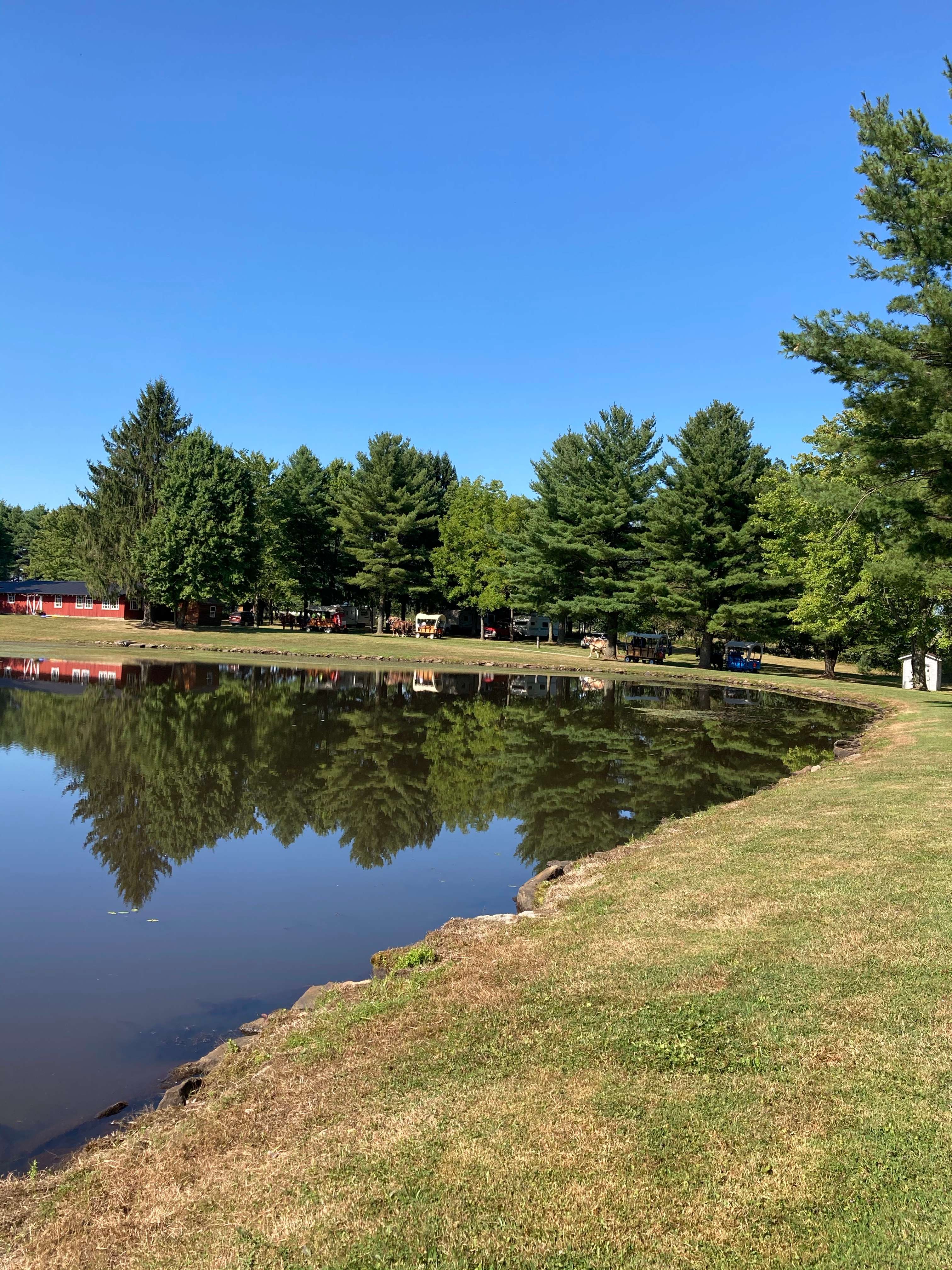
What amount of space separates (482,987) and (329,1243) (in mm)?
2704

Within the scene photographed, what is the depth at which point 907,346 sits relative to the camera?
2056cm

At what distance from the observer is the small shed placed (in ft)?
136

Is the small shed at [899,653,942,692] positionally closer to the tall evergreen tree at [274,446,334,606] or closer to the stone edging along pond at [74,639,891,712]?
the stone edging along pond at [74,639,891,712]

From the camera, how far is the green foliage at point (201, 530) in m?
61.5

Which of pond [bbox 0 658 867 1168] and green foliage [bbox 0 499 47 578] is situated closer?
pond [bbox 0 658 867 1168]

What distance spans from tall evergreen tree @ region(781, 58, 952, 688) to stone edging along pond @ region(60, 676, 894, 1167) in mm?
12344

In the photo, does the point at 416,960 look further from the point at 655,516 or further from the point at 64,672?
the point at 655,516

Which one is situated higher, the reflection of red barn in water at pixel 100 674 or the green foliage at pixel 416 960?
the reflection of red barn in water at pixel 100 674

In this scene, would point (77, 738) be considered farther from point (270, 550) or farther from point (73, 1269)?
point (270, 550)

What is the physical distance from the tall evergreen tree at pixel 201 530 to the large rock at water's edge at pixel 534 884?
56.0 metres

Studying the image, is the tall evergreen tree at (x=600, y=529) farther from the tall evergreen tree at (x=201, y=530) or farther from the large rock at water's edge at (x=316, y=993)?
the large rock at water's edge at (x=316, y=993)

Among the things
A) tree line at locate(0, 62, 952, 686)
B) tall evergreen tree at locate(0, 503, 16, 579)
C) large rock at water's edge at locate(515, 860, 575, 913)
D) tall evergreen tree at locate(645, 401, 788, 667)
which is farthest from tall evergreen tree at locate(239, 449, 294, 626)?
large rock at water's edge at locate(515, 860, 575, 913)

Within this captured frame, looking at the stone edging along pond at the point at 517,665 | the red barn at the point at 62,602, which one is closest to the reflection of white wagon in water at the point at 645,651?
the stone edging along pond at the point at 517,665

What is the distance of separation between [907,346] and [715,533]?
2949 cm
